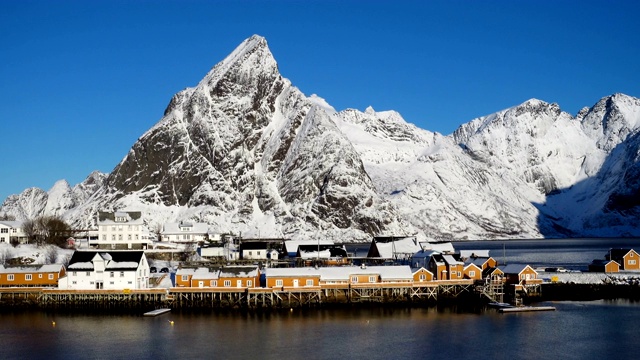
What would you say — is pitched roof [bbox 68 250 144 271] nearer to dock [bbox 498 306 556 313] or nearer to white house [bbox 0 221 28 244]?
white house [bbox 0 221 28 244]

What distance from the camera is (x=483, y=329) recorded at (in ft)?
221

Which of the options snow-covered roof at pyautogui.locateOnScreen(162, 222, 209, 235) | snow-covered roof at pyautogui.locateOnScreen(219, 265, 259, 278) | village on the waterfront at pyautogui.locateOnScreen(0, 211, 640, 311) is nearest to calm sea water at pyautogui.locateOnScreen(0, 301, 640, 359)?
village on the waterfront at pyautogui.locateOnScreen(0, 211, 640, 311)

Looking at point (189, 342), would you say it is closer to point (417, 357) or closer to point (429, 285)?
point (417, 357)

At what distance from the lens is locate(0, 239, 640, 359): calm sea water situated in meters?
58.2

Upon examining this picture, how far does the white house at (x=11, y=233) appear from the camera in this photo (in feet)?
390

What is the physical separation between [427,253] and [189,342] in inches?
1793

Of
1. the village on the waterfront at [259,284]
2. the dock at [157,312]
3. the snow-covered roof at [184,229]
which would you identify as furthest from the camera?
the snow-covered roof at [184,229]

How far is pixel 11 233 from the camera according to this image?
11988 centimetres

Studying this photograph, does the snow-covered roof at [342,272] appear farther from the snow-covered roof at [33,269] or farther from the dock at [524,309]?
the snow-covered roof at [33,269]

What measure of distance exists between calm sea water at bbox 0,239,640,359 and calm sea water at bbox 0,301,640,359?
0.26 feet

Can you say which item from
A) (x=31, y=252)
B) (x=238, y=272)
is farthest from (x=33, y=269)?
(x=238, y=272)

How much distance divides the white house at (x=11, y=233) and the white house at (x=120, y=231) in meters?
14.1

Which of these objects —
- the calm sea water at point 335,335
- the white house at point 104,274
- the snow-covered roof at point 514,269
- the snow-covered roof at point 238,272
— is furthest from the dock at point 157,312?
the snow-covered roof at point 514,269

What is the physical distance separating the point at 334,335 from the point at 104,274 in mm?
34335
